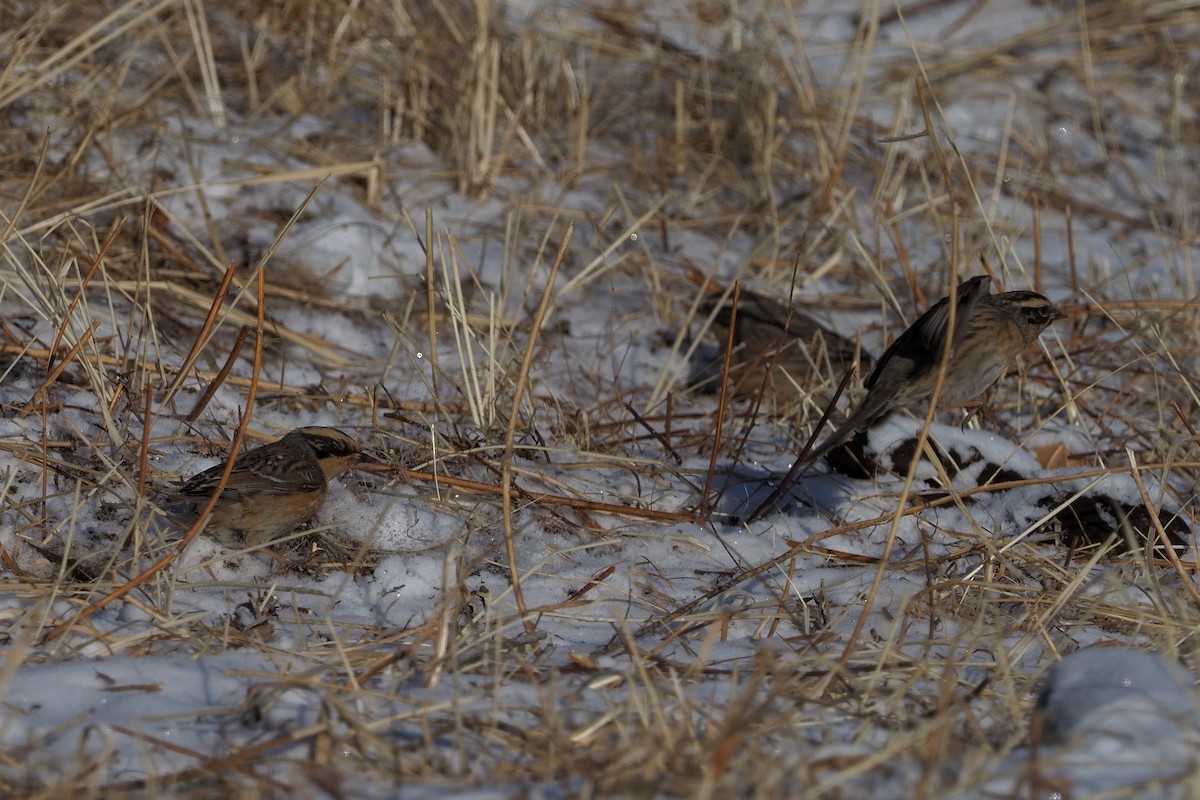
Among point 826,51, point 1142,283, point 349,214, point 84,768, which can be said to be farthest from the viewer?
point 826,51

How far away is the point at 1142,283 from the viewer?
21.8 feet

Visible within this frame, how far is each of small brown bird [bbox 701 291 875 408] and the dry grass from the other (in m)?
0.23

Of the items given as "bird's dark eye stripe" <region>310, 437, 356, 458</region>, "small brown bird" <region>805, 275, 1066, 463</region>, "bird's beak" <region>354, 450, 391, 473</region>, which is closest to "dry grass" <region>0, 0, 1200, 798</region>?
"bird's beak" <region>354, 450, 391, 473</region>

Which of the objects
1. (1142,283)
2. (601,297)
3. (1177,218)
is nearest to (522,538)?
(601,297)

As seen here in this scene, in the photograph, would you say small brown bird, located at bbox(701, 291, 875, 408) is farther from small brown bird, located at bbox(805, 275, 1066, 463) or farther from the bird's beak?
the bird's beak

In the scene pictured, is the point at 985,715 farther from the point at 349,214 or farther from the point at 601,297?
the point at 349,214

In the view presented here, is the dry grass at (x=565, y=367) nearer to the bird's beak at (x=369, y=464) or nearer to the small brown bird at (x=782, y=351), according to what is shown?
the bird's beak at (x=369, y=464)

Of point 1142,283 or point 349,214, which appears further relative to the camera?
point 1142,283

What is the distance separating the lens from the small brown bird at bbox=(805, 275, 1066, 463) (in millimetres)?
3814

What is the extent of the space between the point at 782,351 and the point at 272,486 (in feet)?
8.00

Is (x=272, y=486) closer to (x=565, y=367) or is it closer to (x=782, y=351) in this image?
(x=565, y=367)

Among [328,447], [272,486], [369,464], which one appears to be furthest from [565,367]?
[272,486]

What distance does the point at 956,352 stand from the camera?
405 cm

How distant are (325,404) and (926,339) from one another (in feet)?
6.91
